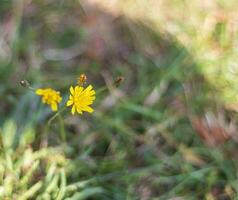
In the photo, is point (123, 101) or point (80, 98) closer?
point (80, 98)

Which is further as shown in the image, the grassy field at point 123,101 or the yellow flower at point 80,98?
the grassy field at point 123,101

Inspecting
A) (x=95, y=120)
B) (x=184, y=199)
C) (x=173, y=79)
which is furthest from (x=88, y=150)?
(x=173, y=79)

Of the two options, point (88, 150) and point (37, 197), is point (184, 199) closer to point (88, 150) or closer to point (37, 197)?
point (88, 150)

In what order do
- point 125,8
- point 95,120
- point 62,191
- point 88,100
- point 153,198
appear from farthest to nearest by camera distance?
point 125,8, point 95,120, point 153,198, point 62,191, point 88,100

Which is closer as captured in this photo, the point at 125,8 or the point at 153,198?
the point at 153,198

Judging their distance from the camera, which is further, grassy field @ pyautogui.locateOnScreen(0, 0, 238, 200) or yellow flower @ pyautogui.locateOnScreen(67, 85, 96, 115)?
grassy field @ pyautogui.locateOnScreen(0, 0, 238, 200)

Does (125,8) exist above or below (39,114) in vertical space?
above

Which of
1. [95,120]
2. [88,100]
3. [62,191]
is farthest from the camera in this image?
[95,120]

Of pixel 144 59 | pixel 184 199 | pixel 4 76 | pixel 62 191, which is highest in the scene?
pixel 4 76
